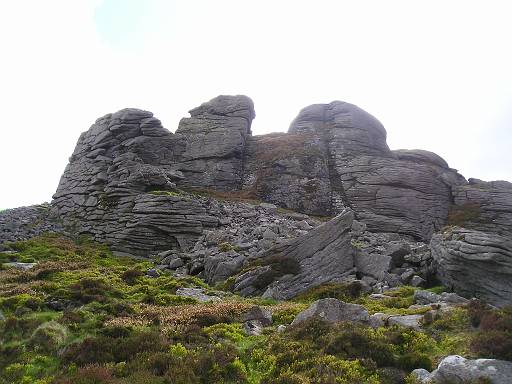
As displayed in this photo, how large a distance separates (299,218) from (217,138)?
21148 millimetres

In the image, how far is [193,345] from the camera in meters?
16.9

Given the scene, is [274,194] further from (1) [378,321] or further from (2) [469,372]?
(2) [469,372]

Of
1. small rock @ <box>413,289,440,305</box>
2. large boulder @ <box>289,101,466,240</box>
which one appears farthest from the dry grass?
large boulder @ <box>289,101,466,240</box>

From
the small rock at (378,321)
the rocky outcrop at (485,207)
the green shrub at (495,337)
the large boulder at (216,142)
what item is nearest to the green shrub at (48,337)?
the small rock at (378,321)

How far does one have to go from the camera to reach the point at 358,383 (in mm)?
13203

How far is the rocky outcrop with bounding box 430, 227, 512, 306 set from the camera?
1013 inches

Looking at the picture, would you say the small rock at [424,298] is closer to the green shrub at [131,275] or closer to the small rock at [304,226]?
the green shrub at [131,275]

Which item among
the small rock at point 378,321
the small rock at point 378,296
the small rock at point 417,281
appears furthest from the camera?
the small rock at point 417,281

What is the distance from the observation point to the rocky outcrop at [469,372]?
481 inches

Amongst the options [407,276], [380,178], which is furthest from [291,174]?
[407,276]

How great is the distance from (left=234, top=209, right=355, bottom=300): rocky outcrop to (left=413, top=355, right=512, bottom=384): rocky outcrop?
1708 centimetres

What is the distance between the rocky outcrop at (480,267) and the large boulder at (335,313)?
10.7 meters

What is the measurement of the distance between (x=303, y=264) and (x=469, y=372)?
2033 cm

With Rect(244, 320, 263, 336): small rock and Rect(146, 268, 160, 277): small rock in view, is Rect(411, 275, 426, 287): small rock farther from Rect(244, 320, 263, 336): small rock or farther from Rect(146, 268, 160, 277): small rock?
Rect(146, 268, 160, 277): small rock
